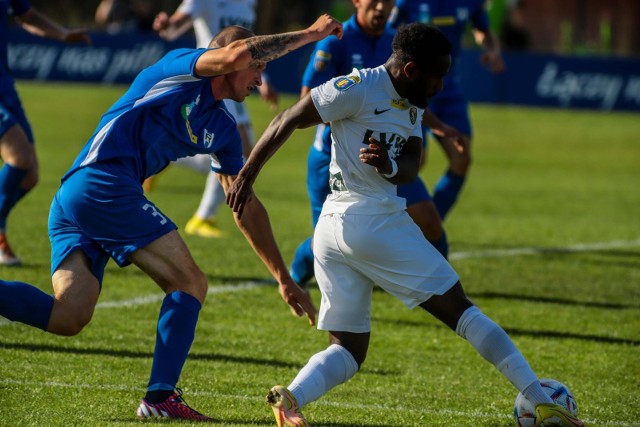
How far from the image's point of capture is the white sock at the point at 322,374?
16.6ft

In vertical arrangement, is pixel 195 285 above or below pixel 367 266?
below

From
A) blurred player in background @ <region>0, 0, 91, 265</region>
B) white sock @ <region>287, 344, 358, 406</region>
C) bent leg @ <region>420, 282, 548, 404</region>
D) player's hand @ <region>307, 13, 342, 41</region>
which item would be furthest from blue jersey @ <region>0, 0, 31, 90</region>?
bent leg @ <region>420, 282, 548, 404</region>

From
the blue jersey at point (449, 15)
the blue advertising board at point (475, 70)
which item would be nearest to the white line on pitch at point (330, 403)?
the blue jersey at point (449, 15)

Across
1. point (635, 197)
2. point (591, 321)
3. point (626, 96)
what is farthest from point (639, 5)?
point (591, 321)

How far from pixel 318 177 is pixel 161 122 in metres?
2.54

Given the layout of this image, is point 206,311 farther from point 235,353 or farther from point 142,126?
point 142,126

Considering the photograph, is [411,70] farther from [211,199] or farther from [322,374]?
[211,199]

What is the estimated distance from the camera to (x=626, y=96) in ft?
93.6

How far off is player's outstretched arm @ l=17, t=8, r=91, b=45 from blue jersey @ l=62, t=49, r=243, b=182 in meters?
4.10

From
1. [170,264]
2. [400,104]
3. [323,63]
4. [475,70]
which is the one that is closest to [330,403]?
[170,264]

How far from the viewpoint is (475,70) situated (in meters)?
28.8

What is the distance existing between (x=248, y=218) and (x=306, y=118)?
791 millimetres

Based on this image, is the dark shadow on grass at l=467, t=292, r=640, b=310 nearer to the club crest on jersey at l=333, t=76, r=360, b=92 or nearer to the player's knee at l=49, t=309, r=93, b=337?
the club crest on jersey at l=333, t=76, r=360, b=92

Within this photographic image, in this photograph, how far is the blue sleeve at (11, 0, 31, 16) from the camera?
9555 millimetres
